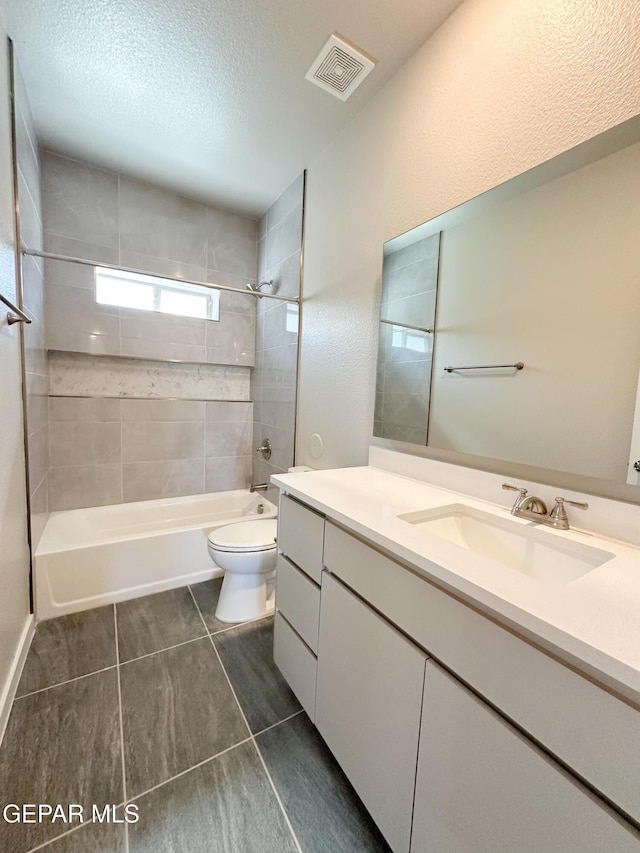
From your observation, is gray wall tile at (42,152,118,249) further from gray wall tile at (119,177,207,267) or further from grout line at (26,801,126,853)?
grout line at (26,801,126,853)

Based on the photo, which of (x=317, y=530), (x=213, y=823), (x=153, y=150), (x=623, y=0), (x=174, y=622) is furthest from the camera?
(x=153, y=150)

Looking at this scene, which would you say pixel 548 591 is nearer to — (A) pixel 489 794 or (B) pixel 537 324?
(A) pixel 489 794

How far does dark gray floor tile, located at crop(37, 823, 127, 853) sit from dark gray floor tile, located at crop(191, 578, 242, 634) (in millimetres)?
755

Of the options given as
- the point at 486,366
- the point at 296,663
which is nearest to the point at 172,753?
the point at 296,663

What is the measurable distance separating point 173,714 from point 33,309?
2.02 m

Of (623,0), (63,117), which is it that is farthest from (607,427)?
(63,117)

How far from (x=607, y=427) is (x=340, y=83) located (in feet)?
5.94

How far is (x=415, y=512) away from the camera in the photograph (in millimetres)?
989

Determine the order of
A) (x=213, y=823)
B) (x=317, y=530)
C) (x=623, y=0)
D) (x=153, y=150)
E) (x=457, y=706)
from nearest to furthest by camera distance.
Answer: (x=457, y=706) → (x=623, y=0) → (x=213, y=823) → (x=317, y=530) → (x=153, y=150)

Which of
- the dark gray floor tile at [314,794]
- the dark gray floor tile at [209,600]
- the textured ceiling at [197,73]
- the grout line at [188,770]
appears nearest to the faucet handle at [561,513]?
the dark gray floor tile at [314,794]

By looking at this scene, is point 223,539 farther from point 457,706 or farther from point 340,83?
point 340,83

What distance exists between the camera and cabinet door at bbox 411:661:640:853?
0.46 m

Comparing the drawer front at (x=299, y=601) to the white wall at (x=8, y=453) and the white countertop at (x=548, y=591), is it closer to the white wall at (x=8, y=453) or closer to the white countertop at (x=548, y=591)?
the white countertop at (x=548, y=591)

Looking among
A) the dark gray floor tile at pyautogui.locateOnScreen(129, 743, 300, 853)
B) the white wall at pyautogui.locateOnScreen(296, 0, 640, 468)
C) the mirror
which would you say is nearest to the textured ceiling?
the white wall at pyautogui.locateOnScreen(296, 0, 640, 468)
